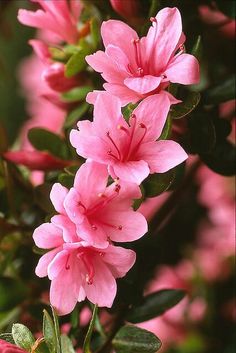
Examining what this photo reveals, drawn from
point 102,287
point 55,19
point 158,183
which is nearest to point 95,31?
point 55,19

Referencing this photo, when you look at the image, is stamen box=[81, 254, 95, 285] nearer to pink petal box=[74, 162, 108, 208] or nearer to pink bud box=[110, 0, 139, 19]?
pink petal box=[74, 162, 108, 208]

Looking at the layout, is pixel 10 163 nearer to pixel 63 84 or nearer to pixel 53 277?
pixel 63 84

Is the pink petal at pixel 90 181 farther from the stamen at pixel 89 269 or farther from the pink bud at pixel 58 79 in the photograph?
the pink bud at pixel 58 79

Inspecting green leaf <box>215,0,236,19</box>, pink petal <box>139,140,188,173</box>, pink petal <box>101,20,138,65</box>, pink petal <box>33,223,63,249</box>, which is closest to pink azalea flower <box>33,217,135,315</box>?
pink petal <box>33,223,63,249</box>

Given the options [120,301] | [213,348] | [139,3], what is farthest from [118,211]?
[213,348]

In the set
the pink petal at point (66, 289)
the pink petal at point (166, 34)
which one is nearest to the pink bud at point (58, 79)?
the pink petal at point (166, 34)

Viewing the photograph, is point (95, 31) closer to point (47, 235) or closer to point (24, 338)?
point (47, 235)
